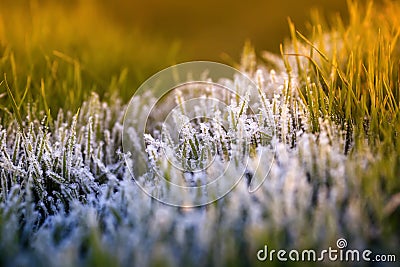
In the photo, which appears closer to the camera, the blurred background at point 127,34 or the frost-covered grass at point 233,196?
the frost-covered grass at point 233,196

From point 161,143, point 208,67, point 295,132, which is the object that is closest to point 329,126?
point 295,132

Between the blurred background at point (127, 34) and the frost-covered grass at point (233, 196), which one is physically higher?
the blurred background at point (127, 34)

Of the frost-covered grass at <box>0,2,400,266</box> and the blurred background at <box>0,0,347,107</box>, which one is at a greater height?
the blurred background at <box>0,0,347,107</box>

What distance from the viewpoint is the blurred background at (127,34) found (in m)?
2.45

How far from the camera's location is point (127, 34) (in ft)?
12.1

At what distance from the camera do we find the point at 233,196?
4.44 ft

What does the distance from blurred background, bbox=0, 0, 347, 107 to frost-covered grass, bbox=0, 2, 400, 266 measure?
Answer: 47cm

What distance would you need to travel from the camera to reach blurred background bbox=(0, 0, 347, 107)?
8.04 ft

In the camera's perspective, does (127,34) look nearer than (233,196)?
No

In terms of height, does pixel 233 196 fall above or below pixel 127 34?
below

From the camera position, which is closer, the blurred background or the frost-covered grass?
the frost-covered grass

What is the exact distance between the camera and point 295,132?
1645 millimetres

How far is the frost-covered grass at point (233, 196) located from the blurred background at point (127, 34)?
1.53 ft

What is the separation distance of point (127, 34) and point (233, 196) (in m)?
2.59
